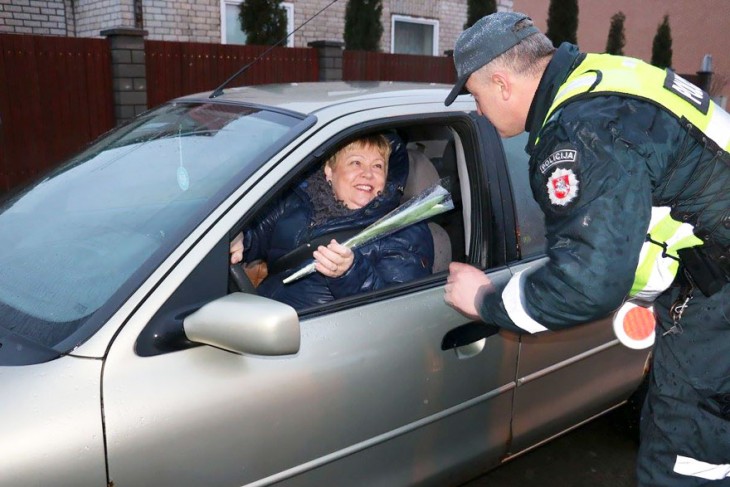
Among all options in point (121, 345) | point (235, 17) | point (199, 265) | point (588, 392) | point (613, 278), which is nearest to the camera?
point (613, 278)

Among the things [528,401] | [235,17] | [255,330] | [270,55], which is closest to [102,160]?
[255,330]

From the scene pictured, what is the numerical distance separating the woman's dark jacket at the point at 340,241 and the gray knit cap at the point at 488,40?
0.73m

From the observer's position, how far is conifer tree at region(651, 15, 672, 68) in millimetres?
18547

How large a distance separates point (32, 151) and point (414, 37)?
8.02 metres

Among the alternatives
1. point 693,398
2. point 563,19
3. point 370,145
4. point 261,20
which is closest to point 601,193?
point 693,398

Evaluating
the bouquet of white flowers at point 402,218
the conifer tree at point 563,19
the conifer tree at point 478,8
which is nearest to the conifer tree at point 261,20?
the conifer tree at point 478,8

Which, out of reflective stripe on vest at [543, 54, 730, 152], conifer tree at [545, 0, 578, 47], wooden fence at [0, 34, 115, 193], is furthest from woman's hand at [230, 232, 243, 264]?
conifer tree at [545, 0, 578, 47]

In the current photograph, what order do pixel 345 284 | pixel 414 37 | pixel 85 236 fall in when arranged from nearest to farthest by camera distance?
1. pixel 85 236
2. pixel 345 284
3. pixel 414 37

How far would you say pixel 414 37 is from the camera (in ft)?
44.4

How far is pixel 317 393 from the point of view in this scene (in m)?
1.84

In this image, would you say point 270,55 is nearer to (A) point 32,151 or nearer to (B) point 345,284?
(A) point 32,151

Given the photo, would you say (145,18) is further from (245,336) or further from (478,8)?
(245,336)

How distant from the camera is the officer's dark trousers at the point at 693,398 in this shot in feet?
5.61

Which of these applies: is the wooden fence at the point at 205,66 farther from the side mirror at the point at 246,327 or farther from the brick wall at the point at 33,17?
the side mirror at the point at 246,327
